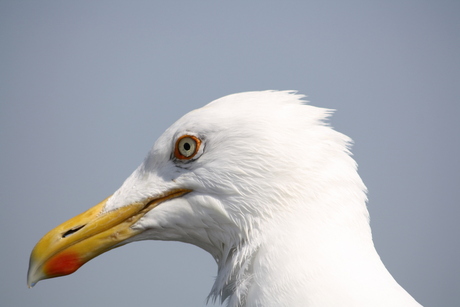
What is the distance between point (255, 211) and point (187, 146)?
72cm

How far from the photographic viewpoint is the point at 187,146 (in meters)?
4.12

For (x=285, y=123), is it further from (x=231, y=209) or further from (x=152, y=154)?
(x=152, y=154)

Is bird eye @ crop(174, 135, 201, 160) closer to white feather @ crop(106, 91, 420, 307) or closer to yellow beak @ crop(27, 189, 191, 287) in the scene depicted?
white feather @ crop(106, 91, 420, 307)

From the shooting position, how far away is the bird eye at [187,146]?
4102 mm

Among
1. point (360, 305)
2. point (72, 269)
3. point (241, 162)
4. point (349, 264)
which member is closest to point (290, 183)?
point (241, 162)

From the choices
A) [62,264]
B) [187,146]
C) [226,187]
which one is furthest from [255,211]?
[62,264]

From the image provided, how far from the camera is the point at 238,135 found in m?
4.02

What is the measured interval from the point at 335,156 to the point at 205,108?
1.07 metres

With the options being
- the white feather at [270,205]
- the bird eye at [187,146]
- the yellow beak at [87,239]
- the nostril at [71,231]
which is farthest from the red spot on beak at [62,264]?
the bird eye at [187,146]

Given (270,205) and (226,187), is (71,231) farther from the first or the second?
(270,205)

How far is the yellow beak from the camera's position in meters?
4.24

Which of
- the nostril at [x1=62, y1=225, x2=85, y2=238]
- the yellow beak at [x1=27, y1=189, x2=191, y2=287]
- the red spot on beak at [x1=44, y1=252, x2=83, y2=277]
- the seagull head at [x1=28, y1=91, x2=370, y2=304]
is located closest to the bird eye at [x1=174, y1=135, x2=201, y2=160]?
the seagull head at [x1=28, y1=91, x2=370, y2=304]

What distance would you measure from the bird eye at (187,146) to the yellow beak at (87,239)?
0.36 metres

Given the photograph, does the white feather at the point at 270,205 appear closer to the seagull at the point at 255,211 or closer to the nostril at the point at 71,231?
the seagull at the point at 255,211
